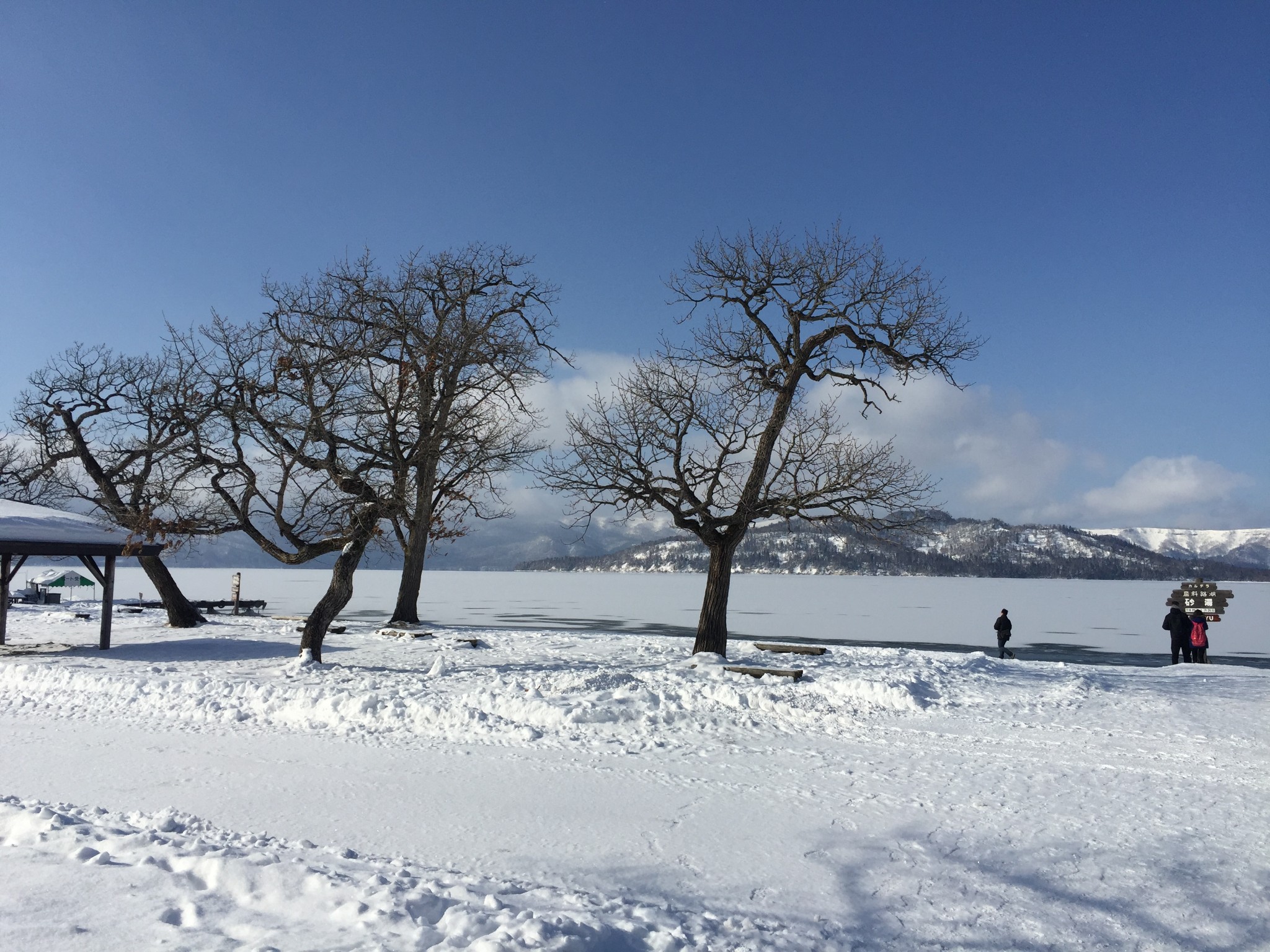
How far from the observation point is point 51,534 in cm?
1797

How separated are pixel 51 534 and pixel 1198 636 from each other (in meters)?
27.0

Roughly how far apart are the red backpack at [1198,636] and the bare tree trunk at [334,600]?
20.0 meters

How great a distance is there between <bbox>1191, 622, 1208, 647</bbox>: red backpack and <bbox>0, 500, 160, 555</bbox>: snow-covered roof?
25.1 meters

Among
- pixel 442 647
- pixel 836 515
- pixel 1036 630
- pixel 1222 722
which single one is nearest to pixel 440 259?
pixel 442 647

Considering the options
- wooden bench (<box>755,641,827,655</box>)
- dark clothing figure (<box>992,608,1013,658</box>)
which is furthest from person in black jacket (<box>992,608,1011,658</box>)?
wooden bench (<box>755,641,827,655</box>)

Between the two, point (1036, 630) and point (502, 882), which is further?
point (1036, 630)

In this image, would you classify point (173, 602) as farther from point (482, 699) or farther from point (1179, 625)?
point (1179, 625)

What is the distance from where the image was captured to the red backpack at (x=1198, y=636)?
68.8 ft

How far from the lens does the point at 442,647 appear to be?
19.2m

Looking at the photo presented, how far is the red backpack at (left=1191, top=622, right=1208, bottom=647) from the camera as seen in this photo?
68.8 feet

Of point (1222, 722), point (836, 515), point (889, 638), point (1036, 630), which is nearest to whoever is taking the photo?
point (1222, 722)

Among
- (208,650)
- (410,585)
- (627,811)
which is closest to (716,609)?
(627,811)

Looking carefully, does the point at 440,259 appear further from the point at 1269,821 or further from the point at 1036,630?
the point at 1036,630

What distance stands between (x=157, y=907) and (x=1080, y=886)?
5.80 m
